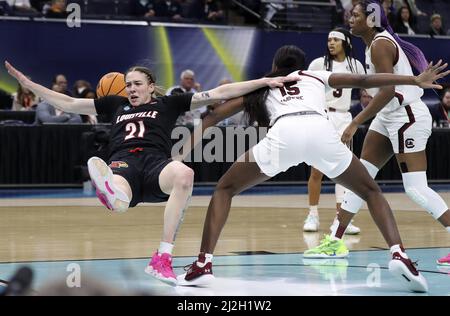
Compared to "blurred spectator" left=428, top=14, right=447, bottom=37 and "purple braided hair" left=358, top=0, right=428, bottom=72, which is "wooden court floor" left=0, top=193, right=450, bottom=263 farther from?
"blurred spectator" left=428, top=14, right=447, bottom=37

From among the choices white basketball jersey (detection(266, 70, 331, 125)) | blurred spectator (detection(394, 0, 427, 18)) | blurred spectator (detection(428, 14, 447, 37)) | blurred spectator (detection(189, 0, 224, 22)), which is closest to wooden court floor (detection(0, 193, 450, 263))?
white basketball jersey (detection(266, 70, 331, 125))

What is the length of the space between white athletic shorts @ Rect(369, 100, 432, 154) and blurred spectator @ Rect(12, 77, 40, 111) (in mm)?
8620

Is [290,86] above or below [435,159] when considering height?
above

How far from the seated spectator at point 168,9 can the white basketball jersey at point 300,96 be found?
11172 mm

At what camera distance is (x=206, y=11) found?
1688cm

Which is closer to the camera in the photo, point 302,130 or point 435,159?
point 302,130

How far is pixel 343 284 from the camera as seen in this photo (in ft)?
17.2

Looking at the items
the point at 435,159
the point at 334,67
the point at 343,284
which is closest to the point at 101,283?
the point at 343,284

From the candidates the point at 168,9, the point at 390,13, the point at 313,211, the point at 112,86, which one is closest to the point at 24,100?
the point at 168,9

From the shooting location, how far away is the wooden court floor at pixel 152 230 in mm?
6977

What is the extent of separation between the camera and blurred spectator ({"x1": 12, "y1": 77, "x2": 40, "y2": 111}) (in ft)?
44.7

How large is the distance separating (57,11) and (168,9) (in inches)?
97.4
